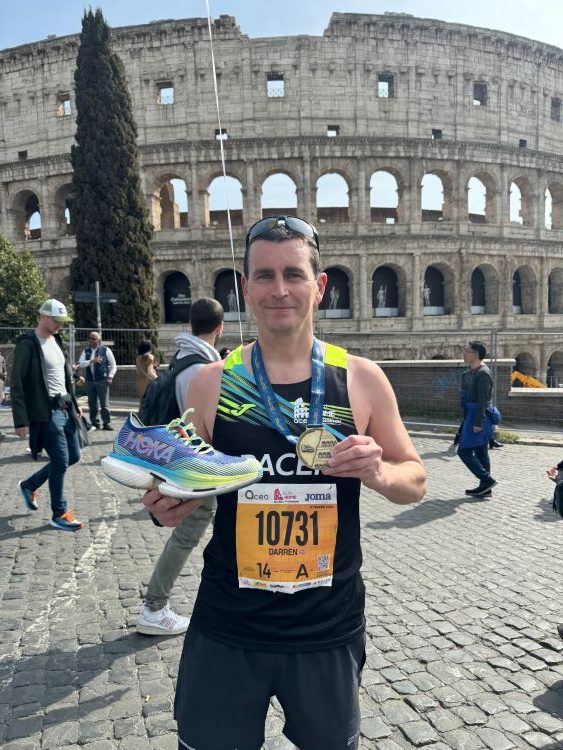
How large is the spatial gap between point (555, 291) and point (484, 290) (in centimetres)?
551

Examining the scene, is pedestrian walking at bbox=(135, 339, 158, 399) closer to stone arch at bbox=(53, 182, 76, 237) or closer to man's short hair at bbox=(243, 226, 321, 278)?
man's short hair at bbox=(243, 226, 321, 278)

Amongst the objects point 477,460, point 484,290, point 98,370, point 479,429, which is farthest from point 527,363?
point 98,370

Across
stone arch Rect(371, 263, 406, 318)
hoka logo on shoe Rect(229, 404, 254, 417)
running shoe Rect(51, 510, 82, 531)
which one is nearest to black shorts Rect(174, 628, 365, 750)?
hoka logo on shoe Rect(229, 404, 254, 417)

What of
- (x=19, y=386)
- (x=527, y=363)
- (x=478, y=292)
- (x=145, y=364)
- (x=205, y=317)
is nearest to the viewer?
(x=205, y=317)

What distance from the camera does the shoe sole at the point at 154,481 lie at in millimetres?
1570

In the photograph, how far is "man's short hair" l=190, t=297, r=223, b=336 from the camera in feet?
12.6

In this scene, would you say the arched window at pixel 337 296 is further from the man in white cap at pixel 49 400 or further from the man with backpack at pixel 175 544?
the man with backpack at pixel 175 544

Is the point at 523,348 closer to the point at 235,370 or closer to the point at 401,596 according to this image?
the point at 401,596

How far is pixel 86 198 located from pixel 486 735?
25.4 metres

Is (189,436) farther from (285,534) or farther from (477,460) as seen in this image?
(477,460)

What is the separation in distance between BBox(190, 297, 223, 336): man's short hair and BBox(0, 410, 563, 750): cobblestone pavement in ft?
7.16

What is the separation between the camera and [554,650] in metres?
3.43

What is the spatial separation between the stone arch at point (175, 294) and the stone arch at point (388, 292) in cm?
1083

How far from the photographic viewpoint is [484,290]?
100ft
